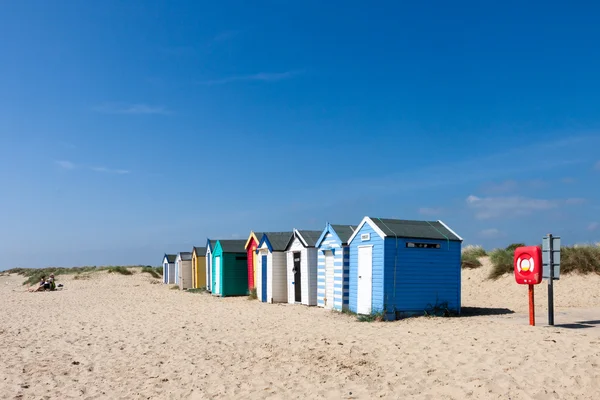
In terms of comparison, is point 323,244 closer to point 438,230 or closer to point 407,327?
point 438,230

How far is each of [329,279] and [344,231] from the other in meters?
1.88

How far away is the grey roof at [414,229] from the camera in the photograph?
596 inches

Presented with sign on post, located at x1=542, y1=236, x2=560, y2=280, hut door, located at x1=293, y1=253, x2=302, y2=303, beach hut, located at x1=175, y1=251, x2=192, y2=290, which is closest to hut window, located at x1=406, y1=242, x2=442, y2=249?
sign on post, located at x1=542, y1=236, x2=560, y2=280

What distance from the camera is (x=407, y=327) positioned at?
Result: 12938 millimetres

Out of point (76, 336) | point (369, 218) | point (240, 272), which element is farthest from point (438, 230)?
point (240, 272)

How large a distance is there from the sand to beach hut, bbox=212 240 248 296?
10351mm

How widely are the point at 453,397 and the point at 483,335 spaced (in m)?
3.96

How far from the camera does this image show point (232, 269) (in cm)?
2695

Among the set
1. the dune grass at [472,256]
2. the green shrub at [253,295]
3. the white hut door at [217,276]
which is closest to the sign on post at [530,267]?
the green shrub at [253,295]

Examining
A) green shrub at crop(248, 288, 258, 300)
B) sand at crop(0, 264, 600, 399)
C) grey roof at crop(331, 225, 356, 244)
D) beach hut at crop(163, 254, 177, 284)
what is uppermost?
grey roof at crop(331, 225, 356, 244)

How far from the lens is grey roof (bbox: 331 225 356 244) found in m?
17.5

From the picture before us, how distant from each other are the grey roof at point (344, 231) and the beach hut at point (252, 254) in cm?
672

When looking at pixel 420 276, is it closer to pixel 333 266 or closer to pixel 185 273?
pixel 333 266

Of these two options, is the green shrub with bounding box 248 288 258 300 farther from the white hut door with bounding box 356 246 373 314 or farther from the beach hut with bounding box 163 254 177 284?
the beach hut with bounding box 163 254 177 284
